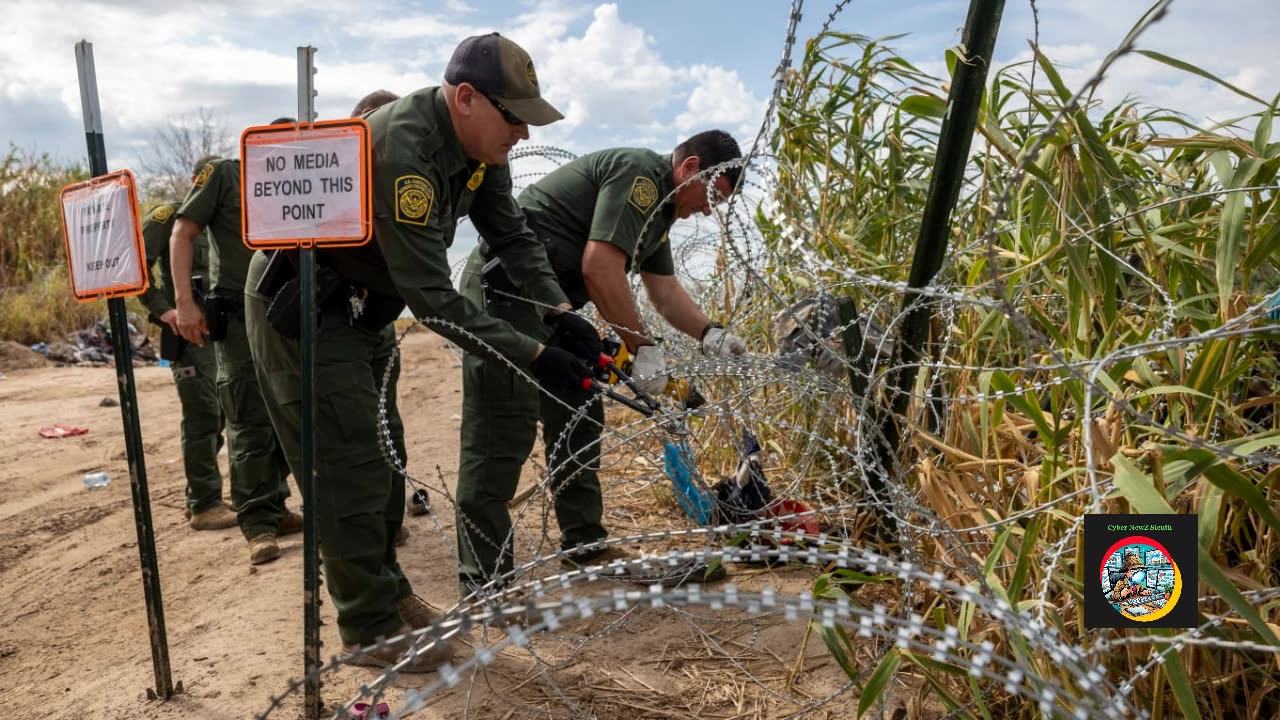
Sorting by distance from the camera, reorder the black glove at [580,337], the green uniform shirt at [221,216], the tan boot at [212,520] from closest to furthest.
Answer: the black glove at [580,337], the green uniform shirt at [221,216], the tan boot at [212,520]

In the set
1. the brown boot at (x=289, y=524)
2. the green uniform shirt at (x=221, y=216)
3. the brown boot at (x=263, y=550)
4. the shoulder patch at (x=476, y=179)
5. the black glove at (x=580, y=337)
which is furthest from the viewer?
the brown boot at (x=289, y=524)

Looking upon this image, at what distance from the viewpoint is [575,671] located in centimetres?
249

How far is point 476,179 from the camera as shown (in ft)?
9.21

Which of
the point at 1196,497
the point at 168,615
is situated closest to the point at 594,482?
the point at 168,615

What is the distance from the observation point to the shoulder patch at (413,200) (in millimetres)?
2365

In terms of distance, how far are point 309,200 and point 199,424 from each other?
2.63 meters

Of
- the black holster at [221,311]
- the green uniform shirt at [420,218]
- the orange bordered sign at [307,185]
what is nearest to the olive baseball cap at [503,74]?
the green uniform shirt at [420,218]

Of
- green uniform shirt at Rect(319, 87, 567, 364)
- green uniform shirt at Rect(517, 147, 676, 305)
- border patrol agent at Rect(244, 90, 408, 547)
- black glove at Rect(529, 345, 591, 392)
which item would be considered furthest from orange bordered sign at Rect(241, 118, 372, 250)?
green uniform shirt at Rect(517, 147, 676, 305)

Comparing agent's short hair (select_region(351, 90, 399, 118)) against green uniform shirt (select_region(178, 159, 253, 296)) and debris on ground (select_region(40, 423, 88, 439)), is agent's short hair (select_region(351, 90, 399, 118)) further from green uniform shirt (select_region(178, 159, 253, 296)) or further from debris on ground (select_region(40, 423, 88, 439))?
debris on ground (select_region(40, 423, 88, 439))

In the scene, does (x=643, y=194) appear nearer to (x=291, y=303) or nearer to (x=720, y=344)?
(x=720, y=344)

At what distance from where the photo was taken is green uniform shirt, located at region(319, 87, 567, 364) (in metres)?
2.38

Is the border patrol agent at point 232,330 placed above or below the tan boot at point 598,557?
above

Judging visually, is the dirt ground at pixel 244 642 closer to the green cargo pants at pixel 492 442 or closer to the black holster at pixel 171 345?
the green cargo pants at pixel 492 442

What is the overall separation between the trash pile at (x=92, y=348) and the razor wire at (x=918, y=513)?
8394 millimetres
